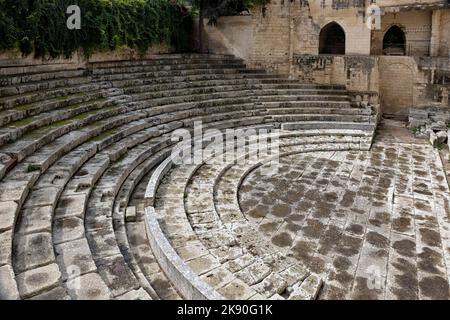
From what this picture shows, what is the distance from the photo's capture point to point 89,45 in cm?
1009

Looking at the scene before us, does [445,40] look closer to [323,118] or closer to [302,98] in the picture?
[302,98]

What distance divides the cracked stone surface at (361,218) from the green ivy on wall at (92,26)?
5.68 m

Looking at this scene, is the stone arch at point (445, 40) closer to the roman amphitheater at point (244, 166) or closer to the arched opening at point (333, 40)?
the roman amphitheater at point (244, 166)

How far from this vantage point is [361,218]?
241 inches

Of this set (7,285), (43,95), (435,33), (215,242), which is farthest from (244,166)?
(435,33)

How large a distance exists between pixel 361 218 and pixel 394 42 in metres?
11.4

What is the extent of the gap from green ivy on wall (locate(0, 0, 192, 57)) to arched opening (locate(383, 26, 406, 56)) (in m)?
7.90

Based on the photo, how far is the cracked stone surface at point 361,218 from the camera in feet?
14.9

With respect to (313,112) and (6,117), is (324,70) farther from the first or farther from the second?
(6,117)

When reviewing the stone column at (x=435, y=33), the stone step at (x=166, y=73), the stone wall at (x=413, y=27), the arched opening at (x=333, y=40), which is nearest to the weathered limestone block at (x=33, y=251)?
the stone step at (x=166, y=73)

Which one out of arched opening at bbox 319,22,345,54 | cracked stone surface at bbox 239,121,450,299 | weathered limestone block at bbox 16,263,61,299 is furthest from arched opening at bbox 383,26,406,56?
weathered limestone block at bbox 16,263,61,299

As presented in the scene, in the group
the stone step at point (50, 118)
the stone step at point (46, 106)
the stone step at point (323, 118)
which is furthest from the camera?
the stone step at point (323, 118)
